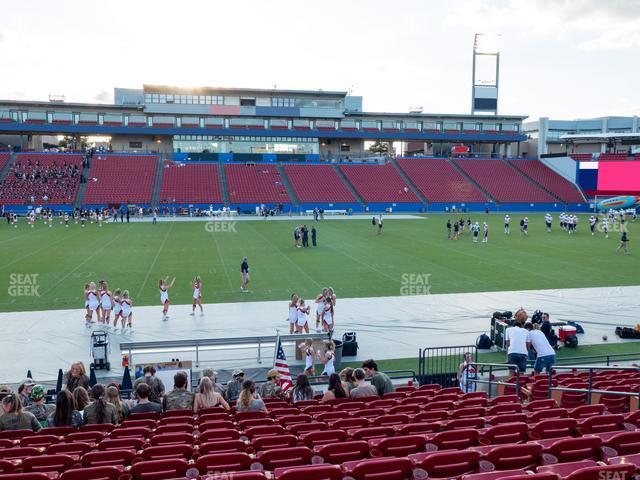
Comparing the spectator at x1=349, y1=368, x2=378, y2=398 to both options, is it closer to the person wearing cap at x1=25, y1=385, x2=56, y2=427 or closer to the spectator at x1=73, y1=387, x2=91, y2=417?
the spectator at x1=73, y1=387, x2=91, y2=417

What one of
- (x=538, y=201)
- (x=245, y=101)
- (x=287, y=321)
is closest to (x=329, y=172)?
(x=245, y=101)

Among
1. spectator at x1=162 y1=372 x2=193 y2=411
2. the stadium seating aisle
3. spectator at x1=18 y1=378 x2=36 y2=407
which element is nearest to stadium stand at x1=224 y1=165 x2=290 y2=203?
spectator at x1=18 y1=378 x2=36 y2=407

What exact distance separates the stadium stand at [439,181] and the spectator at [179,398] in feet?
199

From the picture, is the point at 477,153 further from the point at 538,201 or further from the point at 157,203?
the point at 157,203

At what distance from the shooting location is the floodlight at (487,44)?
81.7m

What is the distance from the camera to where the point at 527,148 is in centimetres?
8944

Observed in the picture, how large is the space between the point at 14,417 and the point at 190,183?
5995 cm

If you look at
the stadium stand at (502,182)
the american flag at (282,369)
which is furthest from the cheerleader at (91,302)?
the stadium stand at (502,182)

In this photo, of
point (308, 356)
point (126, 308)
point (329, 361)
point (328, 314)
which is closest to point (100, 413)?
point (329, 361)

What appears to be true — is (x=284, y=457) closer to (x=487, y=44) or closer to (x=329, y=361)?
(x=329, y=361)

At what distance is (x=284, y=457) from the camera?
5.24 metres

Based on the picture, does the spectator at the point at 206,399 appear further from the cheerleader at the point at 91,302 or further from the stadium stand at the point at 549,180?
the stadium stand at the point at 549,180

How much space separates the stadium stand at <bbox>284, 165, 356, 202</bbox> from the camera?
6469cm

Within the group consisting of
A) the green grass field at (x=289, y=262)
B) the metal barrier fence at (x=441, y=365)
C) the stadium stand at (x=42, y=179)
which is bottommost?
the metal barrier fence at (x=441, y=365)
